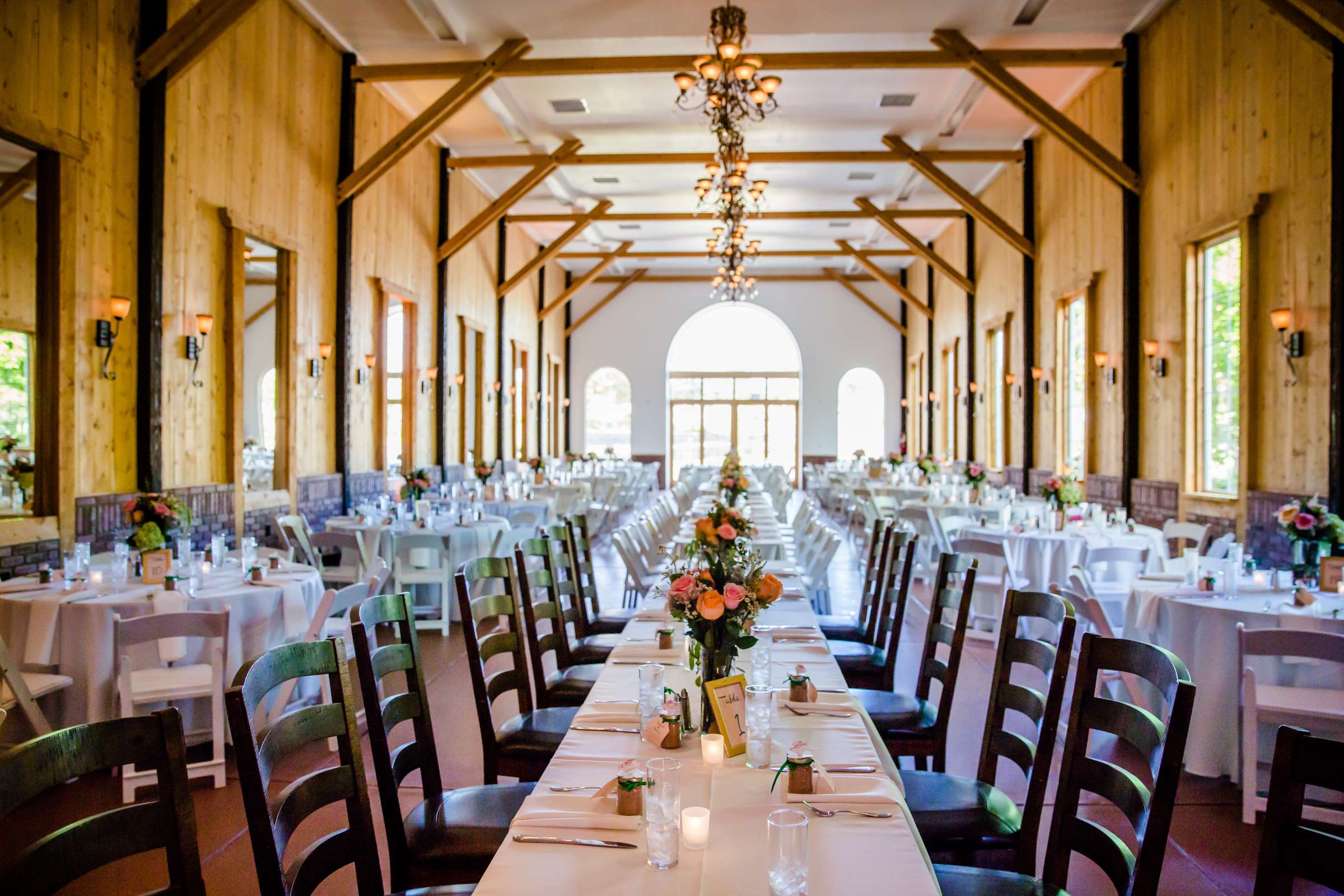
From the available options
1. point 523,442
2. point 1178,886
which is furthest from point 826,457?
point 1178,886

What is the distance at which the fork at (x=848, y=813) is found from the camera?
181 cm

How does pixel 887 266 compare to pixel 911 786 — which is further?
pixel 887 266

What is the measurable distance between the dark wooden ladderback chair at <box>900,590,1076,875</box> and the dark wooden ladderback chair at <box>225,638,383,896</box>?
4.82ft

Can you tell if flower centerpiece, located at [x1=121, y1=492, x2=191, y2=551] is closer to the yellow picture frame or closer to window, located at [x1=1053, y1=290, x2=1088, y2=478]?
the yellow picture frame

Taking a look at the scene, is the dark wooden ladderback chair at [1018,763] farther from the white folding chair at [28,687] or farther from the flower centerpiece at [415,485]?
the flower centerpiece at [415,485]

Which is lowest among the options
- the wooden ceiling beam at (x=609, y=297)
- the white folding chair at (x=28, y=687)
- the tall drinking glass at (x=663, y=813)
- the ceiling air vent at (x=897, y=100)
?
the white folding chair at (x=28, y=687)

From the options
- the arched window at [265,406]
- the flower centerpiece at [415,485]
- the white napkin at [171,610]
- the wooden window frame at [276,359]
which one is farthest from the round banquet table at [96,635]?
the arched window at [265,406]

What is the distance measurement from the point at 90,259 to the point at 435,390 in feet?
22.5

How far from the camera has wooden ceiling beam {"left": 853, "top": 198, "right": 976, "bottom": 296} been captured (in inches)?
595

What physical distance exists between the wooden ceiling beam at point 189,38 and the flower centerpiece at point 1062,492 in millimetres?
7196

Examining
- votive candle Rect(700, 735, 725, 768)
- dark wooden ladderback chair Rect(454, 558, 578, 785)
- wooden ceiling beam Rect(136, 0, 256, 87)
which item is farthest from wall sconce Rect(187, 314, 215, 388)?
votive candle Rect(700, 735, 725, 768)

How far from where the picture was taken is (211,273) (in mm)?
7352

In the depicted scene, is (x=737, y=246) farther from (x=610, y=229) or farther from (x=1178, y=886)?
(x=1178, y=886)

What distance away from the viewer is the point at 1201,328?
320 inches
